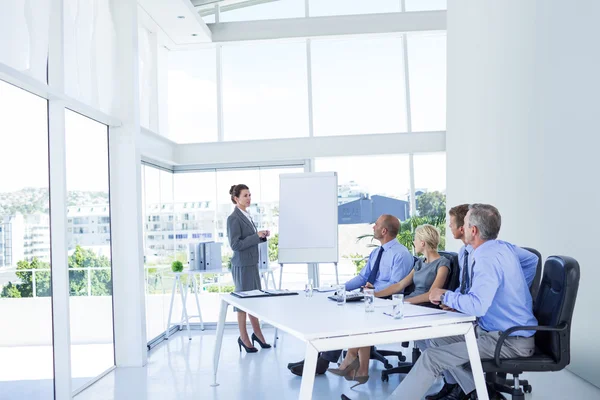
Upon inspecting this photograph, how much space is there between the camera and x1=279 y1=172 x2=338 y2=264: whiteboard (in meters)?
6.71

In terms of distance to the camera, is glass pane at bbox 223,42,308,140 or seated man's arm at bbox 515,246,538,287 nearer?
seated man's arm at bbox 515,246,538,287

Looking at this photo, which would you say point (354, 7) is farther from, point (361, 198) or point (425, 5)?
point (361, 198)

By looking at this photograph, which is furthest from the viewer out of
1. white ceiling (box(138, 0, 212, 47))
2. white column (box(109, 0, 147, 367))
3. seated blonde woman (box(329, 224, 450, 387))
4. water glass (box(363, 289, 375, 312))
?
white ceiling (box(138, 0, 212, 47))

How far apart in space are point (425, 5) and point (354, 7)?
100 centimetres

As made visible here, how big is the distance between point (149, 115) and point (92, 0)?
228 centimetres

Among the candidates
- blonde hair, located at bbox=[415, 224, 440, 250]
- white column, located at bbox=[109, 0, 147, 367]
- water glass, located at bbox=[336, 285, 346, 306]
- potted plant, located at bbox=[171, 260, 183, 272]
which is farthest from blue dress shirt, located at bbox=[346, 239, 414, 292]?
potted plant, located at bbox=[171, 260, 183, 272]

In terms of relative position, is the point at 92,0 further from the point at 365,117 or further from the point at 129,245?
the point at 365,117

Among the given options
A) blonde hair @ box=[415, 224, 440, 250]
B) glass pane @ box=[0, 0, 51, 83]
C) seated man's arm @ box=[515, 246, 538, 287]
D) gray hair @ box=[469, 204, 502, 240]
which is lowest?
seated man's arm @ box=[515, 246, 538, 287]

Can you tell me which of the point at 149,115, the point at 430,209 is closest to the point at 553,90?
the point at 430,209

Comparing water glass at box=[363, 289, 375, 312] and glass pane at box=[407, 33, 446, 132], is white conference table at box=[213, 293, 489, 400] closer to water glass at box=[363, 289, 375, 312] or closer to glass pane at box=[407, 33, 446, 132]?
water glass at box=[363, 289, 375, 312]

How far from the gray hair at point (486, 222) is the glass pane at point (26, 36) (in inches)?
125

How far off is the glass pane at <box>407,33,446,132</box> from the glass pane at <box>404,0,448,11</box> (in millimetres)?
355

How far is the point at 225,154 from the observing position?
26.6 feet

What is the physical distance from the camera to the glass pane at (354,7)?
8172mm
